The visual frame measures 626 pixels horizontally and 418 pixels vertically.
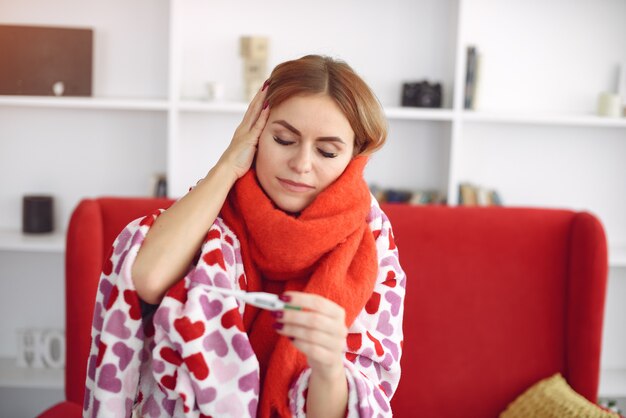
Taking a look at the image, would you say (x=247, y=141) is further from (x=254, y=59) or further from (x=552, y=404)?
(x=254, y=59)

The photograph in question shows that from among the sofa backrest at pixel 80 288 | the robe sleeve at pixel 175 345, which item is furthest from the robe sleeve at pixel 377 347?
the sofa backrest at pixel 80 288

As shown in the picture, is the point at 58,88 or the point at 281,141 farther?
the point at 58,88

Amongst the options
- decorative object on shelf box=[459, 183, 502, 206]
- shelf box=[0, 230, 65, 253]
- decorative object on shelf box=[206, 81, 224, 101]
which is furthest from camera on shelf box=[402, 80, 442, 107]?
shelf box=[0, 230, 65, 253]

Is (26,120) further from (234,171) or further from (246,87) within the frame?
(234,171)

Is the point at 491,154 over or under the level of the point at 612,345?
over

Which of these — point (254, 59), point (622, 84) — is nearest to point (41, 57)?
point (254, 59)

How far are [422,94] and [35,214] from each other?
1517 mm

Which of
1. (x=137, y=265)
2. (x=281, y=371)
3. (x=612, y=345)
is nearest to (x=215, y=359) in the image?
(x=281, y=371)

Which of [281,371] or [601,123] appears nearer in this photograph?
[281,371]

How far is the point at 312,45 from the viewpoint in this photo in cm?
268

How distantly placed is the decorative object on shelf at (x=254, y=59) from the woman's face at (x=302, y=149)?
4.37 ft

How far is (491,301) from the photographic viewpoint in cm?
183

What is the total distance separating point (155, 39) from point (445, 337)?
161 cm

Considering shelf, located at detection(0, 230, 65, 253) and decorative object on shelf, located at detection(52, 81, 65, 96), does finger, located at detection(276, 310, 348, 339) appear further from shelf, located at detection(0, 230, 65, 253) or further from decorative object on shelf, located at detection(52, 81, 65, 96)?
decorative object on shelf, located at detection(52, 81, 65, 96)
